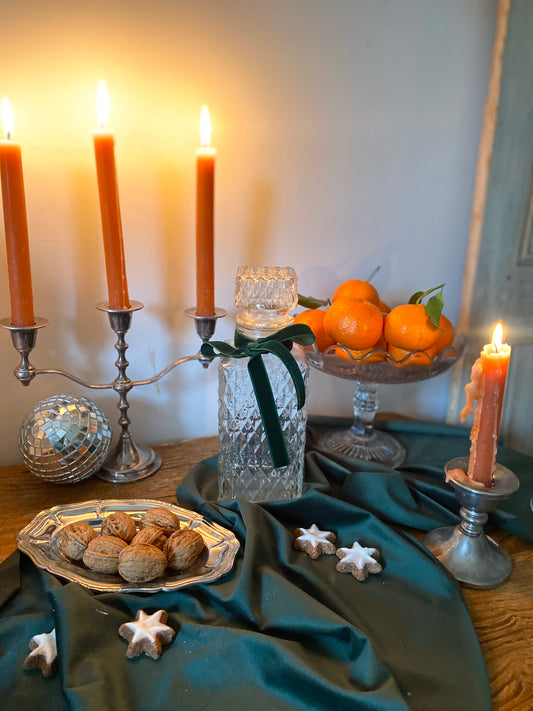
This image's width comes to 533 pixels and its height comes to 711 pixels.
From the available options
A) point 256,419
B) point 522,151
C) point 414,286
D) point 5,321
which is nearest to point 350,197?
point 414,286

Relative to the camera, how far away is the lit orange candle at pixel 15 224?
0.65 meters

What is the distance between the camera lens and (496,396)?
2.06 feet

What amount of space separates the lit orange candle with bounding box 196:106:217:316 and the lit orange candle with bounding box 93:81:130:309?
0.11m

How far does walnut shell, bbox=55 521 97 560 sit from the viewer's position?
0.61 metres

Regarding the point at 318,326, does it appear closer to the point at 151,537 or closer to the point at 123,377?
the point at 123,377

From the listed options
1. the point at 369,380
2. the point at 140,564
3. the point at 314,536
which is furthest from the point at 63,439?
the point at 369,380

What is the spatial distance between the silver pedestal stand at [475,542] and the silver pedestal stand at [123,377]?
38cm

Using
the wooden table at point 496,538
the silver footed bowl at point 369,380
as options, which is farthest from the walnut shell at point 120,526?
the silver footed bowl at point 369,380

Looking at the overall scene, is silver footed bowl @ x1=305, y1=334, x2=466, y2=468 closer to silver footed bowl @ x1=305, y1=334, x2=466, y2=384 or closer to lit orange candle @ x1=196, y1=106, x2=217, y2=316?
silver footed bowl @ x1=305, y1=334, x2=466, y2=384

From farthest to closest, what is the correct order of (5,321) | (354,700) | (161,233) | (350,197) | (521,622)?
(350,197) → (161,233) → (5,321) → (521,622) → (354,700)

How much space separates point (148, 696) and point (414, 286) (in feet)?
2.71

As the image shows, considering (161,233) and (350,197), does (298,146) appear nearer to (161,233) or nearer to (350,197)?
(350,197)

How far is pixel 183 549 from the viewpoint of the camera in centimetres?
60

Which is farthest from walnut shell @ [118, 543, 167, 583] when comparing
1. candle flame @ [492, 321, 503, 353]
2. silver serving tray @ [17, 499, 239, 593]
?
candle flame @ [492, 321, 503, 353]
